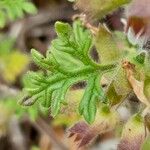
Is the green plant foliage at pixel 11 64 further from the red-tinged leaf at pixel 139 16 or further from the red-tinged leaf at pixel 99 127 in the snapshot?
the red-tinged leaf at pixel 139 16

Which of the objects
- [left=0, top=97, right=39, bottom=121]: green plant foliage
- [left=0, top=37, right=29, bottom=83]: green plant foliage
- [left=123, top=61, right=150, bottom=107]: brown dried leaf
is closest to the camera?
[left=123, top=61, right=150, bottom=107]: brown dried leaf

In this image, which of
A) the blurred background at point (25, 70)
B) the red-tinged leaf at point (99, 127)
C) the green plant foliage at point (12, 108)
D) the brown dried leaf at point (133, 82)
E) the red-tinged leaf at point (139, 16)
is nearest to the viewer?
the red-tinged leaf at point (139, 16)

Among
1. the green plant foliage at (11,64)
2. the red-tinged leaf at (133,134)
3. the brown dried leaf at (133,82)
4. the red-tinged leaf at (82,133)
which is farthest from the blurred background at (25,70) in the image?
the brown dried leaf at (133,82)

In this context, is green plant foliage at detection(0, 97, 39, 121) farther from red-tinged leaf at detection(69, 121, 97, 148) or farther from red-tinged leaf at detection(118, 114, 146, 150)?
red-tinged leaf at detection(118, 114, 146, 150)

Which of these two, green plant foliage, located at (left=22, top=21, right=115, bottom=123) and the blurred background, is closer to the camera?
green plant foliage, located at (left=22, top=21, right=115, bottom=123)

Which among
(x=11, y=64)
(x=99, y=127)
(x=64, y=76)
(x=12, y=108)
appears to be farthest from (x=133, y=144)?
(x=11, y=64)

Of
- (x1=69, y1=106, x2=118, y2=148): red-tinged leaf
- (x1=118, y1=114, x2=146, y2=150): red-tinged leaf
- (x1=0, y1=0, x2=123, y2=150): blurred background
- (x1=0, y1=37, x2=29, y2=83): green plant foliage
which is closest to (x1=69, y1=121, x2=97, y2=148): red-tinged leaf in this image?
(x1=69, y1=106, x2=118, y2=148): red-tinged leaf

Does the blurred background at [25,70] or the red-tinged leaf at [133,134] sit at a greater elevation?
the red-tinged leaf at [133,134]
